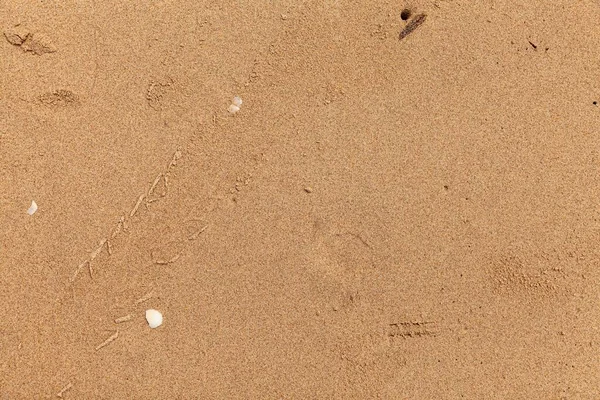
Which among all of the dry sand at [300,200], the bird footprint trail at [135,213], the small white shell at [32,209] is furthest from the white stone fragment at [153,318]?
the small white shell at [32,209]

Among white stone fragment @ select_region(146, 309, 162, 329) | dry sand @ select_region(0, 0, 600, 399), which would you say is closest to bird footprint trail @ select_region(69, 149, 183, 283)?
dry sand @ select_region(0, 0, 600, 399)

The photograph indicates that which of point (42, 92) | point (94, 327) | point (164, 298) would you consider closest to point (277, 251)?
point (164, 298)

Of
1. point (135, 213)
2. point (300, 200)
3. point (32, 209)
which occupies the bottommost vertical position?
point (32, 209)

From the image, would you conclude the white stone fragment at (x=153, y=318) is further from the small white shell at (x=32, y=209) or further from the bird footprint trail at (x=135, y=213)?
the small white shell at (x=32, y=209)

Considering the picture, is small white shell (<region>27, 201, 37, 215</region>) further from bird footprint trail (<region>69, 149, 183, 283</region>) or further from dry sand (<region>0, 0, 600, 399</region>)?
bird footprint trail (<region>69, 149, 183, 283</region>)

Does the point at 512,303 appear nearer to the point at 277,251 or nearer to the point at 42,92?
the point at 277,251

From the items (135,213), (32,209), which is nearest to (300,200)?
(135,213)

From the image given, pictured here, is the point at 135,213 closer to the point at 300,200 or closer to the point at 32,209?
the point at 32,209
